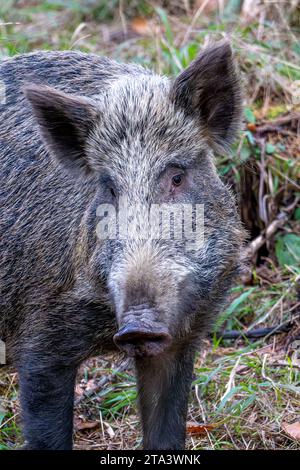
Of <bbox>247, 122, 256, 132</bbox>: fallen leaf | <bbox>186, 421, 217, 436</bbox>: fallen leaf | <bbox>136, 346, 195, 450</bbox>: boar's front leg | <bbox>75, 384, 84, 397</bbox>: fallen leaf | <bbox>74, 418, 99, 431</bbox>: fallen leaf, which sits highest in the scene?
<bbox>247, 122, 256, 132</bbox>: fallen leaf

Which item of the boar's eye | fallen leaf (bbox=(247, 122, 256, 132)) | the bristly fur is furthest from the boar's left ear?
fallen leaf (bbox=(247, 122, 256, 132))

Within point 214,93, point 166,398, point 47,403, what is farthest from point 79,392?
point 214,93

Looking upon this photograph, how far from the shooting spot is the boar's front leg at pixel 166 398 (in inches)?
189

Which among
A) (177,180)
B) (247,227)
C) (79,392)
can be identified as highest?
(177,180)

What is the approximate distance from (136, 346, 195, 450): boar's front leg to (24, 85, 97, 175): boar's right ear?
106 cm

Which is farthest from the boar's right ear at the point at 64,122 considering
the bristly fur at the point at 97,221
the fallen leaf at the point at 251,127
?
the fallen leaf at the point at 251,127

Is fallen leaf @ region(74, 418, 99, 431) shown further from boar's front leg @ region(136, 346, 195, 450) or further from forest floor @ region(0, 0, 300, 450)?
boar's front leg @ region(136, 346, 195, 450)

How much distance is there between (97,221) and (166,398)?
109cm

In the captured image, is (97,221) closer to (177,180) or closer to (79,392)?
(177,180)

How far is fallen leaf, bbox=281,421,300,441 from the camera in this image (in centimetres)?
486

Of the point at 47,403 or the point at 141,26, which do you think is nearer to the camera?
the point at 47,403

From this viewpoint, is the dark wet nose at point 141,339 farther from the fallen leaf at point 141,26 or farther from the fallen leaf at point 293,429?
the fallen leaf at point 141,26

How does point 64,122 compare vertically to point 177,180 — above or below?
above

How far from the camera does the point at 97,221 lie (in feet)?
14.2
